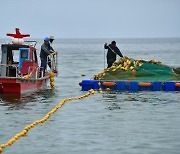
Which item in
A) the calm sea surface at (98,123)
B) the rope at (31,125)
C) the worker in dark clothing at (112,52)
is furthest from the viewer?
the worker in dark clothing at (112,52)

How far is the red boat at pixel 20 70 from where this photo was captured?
22895 mm

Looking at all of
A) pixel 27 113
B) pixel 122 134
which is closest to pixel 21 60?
pixel 27 113

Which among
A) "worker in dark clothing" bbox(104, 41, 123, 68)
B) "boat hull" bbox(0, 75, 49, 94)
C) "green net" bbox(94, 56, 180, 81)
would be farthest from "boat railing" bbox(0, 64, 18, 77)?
"worker in dark clothing" bbox(104, 41, 123, 68)

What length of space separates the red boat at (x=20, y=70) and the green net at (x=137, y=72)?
8.13ft

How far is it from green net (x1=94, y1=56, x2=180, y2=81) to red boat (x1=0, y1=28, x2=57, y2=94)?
2.48 meters

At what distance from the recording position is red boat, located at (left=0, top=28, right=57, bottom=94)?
75.1ft

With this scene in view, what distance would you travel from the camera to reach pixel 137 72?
25750mm

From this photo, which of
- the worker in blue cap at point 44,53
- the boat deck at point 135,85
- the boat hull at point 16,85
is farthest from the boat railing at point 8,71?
the boat deck at point 135,85

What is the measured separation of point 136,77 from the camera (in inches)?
1008

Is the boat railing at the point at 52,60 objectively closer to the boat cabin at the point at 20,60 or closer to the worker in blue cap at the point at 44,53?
the worker in blue cap at the point at 44,53

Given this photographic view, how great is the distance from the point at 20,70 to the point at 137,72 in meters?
4.79

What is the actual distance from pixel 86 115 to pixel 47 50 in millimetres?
6872

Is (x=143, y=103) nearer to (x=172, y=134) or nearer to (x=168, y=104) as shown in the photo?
(x=168, y=104)

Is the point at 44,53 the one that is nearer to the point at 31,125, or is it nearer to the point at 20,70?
the point at 20,70
